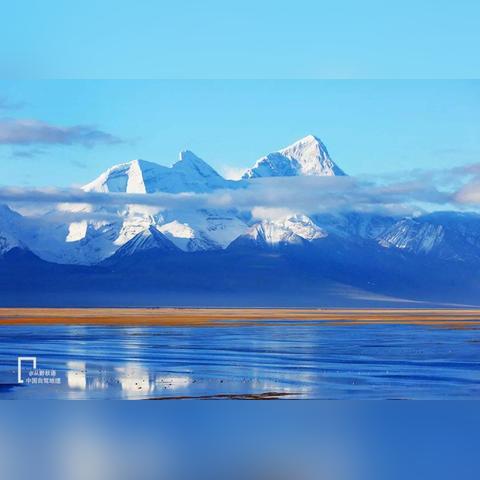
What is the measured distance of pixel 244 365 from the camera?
3148 cm

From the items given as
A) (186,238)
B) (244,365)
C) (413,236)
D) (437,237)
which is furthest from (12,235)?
(244,365)

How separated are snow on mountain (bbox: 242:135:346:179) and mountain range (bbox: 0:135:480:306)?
1215 cm

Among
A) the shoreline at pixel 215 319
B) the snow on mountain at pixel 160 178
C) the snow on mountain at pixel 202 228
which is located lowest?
the shoreline at pixel 215 319

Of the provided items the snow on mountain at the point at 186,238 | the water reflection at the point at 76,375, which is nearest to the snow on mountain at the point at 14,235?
the snow on mountain at the point at 186,238

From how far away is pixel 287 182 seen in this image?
263ft

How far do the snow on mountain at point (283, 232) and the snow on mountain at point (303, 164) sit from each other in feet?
59.6

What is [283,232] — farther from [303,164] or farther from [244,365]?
[244,365]

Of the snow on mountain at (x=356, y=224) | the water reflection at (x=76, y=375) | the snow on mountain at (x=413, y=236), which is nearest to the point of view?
the water reflection at (x=76, y=375)

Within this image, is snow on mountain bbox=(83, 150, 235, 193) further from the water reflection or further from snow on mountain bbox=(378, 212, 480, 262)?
the water reflection

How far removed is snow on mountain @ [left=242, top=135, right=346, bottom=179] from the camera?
80.2 meters

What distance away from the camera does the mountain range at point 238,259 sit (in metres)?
119

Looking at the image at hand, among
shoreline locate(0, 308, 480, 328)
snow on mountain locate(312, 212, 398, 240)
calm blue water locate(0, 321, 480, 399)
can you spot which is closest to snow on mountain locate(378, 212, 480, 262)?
snow on mountain locate(312, 212, 398, 240)

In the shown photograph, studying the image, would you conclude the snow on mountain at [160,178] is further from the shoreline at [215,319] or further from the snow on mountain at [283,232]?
the snow on mountain at [283,232]

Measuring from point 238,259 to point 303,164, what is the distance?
178 ft
